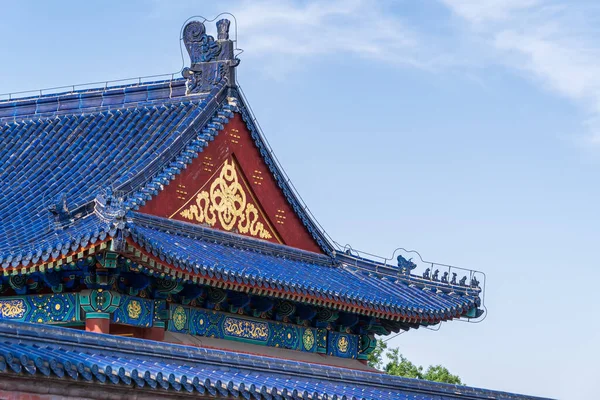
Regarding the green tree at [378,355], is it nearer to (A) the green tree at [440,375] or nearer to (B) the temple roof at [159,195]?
(A) the green tree at [440,375]

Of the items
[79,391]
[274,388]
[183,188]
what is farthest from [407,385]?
[79,391]

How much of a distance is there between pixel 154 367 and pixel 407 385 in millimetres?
6130

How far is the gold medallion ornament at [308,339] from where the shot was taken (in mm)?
25047

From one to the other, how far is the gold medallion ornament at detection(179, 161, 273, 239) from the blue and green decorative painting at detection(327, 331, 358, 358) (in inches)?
101

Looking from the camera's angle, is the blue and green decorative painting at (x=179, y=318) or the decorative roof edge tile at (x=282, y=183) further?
the decorative roof edge tile at (x=282, y=183)

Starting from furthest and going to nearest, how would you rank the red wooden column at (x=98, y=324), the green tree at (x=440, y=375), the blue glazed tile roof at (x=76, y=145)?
the green tree at (x=440, y=375)
the blue glazed tile roof at (x=76, y=145)
the red wooden column at (x=98, y=324)

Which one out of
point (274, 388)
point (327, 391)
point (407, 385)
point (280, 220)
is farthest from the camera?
point (280, 220)

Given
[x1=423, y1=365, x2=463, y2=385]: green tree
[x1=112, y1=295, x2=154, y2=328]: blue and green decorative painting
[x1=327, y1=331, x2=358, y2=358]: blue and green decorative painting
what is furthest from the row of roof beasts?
[x1=423, y1=365, x2=463, y2=385]: green tree

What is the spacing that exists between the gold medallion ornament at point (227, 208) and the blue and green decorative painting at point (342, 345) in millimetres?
2561

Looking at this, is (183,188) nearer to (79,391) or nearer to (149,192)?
(149,192)

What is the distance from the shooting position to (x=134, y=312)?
21.1m

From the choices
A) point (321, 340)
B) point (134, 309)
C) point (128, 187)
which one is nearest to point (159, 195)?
point (128, 187)

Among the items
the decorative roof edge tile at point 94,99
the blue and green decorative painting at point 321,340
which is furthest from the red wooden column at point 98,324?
the decorative roof edge tile at point 94,99

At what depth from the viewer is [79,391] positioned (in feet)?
48.3
